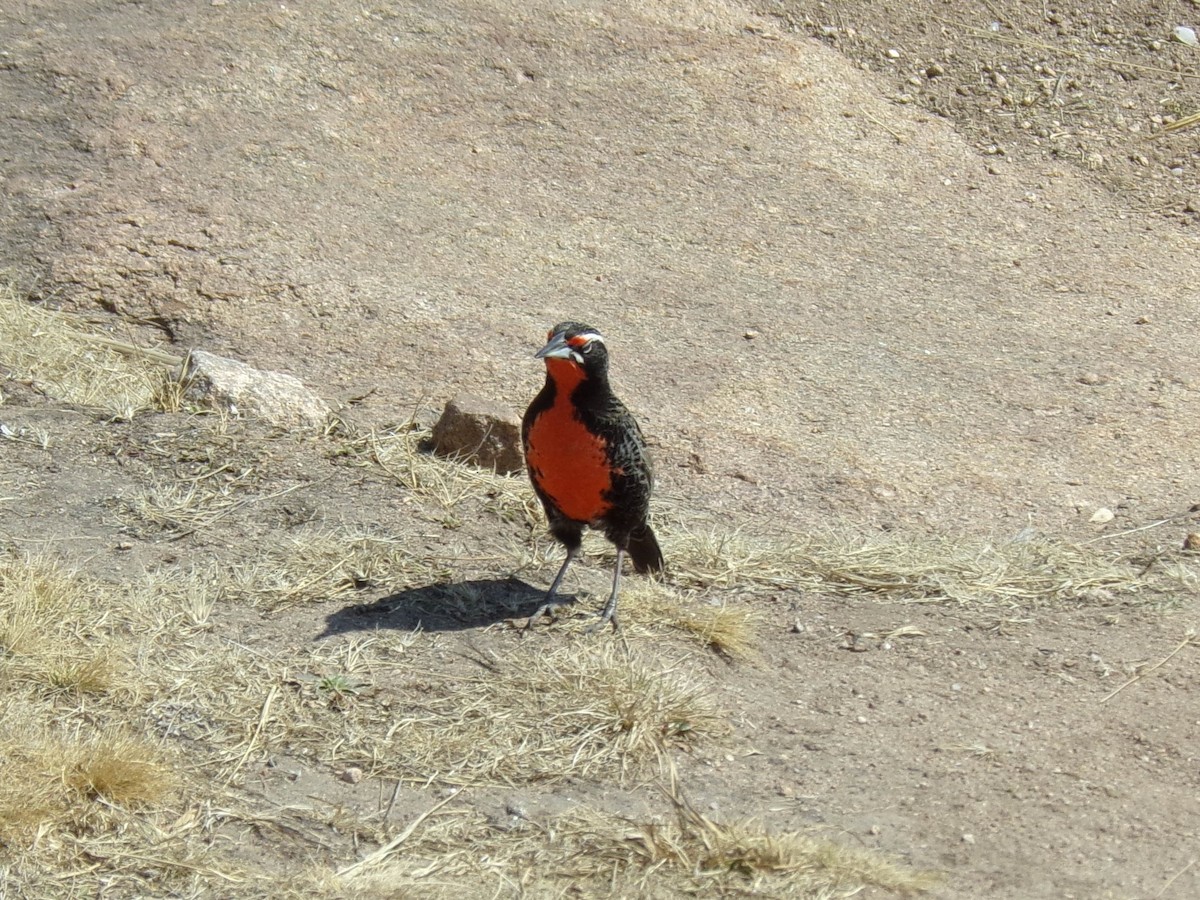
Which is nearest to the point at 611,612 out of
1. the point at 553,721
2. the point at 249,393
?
the point at 553,721

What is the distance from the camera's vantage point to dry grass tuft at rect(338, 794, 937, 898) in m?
3.64

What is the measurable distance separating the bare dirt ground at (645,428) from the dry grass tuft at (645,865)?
0.02 meters

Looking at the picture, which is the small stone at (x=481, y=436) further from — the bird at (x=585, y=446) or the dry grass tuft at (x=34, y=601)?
the dry grass tuft at (x=34, y=601)

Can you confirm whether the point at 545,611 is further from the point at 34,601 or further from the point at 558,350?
the point at 34,601

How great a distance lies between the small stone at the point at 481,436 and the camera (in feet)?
21.2

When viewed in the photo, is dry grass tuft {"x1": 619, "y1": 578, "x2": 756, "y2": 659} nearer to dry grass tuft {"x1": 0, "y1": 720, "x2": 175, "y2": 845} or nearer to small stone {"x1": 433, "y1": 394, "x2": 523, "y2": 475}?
small stone {"x1": 433, "y1": 394, "x2": 523, "y2": 475}

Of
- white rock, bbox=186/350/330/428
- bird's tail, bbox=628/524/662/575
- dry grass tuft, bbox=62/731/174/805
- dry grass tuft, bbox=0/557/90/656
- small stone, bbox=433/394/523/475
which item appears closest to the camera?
dry grass tuft, bbox=62/731/174/805

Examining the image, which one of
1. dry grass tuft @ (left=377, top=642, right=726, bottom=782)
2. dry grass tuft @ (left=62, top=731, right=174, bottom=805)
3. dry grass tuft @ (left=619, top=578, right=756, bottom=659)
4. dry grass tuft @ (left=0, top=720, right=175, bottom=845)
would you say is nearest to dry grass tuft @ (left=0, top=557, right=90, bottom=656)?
dry grass tuft @ (left=0, top=720, right=175, bottom=845)

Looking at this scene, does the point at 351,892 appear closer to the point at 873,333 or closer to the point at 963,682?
the point at 963,682

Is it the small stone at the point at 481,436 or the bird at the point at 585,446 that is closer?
the bird at the point at 585,446

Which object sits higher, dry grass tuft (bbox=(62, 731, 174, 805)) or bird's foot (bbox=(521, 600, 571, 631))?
dry grass tuft (bbox=(62, 731, 174, 805))

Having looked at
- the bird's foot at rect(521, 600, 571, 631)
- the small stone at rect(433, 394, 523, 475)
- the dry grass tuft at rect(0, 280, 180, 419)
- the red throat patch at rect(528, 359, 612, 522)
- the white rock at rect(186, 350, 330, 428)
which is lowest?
the dry grass tuft at rect(0, 280, 180, 419)

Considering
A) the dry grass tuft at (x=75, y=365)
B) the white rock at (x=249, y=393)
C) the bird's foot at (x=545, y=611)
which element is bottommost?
the dry grass tuft at (x=75, y=365)

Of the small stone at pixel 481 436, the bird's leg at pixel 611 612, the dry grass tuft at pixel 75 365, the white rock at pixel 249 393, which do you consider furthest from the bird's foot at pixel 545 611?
the dry grass tuft at pixel 75 365
